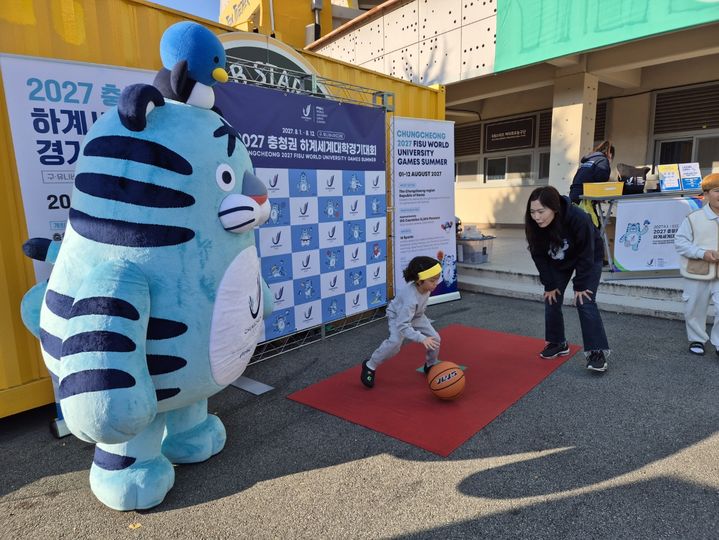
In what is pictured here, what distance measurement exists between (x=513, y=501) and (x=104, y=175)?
2727 mm

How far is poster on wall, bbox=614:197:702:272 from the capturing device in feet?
22.0

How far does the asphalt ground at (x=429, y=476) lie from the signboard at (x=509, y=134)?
→ 9134 millimetres

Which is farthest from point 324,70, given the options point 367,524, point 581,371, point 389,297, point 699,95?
point 699,95

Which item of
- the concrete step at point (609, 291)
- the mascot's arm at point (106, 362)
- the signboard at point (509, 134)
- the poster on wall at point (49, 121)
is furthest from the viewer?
the signboard at point (509, 134)

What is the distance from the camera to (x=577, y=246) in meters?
4.09

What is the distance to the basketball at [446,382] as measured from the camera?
3.63 meters

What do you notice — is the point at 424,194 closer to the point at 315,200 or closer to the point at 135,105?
the point at 315,200

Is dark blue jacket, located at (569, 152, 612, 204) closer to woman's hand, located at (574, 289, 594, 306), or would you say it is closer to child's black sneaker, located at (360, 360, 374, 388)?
woman's hand, located at (574, 289, 594, 306)

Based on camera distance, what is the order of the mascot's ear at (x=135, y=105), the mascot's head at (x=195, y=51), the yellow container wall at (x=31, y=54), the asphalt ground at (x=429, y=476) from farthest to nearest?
the yellow container wall at (x=31, y=54)
the mascot's head at (x=195, y=51)
the asphalt ground at (x=429, y=476)
the mascot's ear at (x=135, y=105)

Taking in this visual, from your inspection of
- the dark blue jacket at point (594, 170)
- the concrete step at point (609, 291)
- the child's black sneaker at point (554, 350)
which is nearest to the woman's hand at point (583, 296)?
the child's black sneaker at point (554, 350)

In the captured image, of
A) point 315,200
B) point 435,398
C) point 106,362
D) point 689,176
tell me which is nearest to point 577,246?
point 435,398

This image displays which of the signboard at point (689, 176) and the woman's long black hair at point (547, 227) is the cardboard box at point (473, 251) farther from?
the woman's long black hair at point (547, 227)

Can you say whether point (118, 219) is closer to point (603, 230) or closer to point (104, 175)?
point (104, 175)

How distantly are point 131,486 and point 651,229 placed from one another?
7.20 metres
